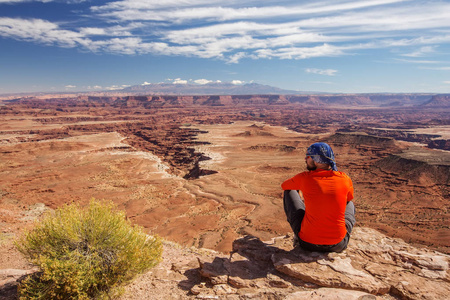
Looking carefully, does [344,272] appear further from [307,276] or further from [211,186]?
[211,186]

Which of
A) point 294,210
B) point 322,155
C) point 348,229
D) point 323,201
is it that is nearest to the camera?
point 323,201

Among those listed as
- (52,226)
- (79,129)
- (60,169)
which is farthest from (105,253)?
(79,129)

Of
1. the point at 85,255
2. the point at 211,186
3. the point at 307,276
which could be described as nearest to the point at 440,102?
the point at 211,186

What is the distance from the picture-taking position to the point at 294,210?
12.7 ft

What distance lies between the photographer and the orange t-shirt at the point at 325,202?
10.4 ft

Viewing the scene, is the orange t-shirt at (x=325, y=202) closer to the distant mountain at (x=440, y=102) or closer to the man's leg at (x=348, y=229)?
the man's leg at (x=348, y=229)

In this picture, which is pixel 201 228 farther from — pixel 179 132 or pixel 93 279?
pixel 179 132

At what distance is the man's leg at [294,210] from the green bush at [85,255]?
255 cm

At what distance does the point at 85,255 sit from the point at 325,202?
4.26 meters

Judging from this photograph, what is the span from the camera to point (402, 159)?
1204 inches

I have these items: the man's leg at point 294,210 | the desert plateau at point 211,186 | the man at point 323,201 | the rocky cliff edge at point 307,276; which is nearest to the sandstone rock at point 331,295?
the rocky cliff edge at point 307,276

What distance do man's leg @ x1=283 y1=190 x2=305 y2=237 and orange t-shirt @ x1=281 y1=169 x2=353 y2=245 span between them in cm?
29

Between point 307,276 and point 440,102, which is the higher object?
point 440,102

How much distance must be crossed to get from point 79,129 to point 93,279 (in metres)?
75.7
